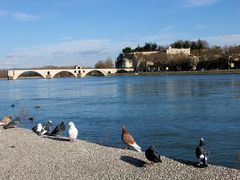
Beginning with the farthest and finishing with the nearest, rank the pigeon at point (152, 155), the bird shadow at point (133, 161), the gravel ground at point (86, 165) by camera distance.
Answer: the bird shadow at point (133, 161)
the pigeon at point (152, 155)
the gravel ground at point (86, 165)

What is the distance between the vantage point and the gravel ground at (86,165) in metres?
13.9

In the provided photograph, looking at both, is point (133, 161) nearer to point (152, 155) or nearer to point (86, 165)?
point (152, 155)

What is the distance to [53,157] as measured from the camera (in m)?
16.8

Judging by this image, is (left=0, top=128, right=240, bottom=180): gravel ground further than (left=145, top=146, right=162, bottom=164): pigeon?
No

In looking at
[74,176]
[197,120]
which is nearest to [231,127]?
[197,120]

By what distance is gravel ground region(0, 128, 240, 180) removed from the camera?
13.9 metres

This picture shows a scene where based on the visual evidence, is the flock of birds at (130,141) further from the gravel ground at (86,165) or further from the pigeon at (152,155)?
the gravel ground at (86,165)

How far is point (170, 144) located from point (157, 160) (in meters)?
6.66

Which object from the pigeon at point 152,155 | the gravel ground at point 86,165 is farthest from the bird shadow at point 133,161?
the pigeon at point 152,155

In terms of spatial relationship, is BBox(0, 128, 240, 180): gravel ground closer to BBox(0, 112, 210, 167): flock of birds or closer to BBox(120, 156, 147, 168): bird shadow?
BBox(120, 156, 147, 168): bird shadow

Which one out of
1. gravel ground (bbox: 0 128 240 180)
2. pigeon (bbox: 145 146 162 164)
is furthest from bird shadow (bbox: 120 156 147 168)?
pigeon (bbox: 145 146 162 164)

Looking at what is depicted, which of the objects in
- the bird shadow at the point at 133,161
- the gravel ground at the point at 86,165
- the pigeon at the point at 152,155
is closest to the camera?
the gravel ground at the point at 86,165

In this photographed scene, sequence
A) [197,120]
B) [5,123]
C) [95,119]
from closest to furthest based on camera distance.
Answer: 1. [5,123]
2. [197,120]
3. [95,119]

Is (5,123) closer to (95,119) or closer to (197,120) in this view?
(95,119)
